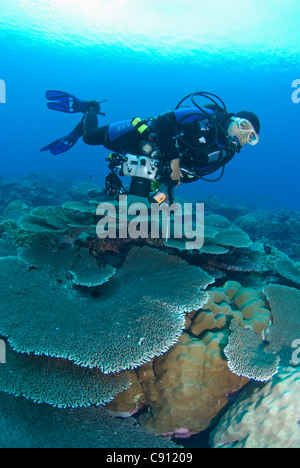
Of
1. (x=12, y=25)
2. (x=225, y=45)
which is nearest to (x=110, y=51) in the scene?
(x=12, y=25)

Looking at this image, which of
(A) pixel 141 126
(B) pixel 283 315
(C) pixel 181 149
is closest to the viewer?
(B) pixel 283 315

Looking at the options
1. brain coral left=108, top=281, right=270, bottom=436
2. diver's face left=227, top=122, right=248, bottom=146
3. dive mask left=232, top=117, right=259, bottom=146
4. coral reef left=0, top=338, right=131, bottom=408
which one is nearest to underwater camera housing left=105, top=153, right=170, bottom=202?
diver's face left=227, top=122, right=248, bottom=146

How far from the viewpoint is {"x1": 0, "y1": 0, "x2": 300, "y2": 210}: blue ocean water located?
29.3 meters

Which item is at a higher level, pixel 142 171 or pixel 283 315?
pixel 142 171

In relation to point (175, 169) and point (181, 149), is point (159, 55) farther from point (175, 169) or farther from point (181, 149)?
point (175, 169)

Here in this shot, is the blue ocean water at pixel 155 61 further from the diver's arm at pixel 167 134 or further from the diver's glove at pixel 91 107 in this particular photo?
the diver's glove at pixel 91 107

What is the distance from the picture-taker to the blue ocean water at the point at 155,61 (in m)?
23.8

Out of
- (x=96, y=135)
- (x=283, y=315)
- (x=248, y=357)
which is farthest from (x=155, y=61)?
(x=248, y=357)

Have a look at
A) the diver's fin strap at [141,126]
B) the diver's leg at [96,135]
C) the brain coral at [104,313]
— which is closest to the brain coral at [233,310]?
the brain coral at [104,313]

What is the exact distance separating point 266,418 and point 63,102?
7.45 meters

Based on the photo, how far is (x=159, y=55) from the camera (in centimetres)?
4053
